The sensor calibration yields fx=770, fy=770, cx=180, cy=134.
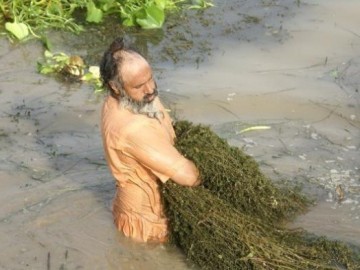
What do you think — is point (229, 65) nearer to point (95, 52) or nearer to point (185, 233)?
point (95, 52)

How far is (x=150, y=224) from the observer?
478 cm

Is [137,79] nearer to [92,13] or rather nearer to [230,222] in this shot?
[230,222]

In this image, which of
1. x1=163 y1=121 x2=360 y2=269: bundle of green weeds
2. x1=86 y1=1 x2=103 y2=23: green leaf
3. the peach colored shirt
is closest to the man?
the peach colored shirt

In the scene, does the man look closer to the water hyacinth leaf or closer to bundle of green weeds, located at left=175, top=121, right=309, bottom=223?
bundle of green weeds, located at left=175, top=121, right=309, bottom=223

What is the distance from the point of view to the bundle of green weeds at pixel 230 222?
4.43 meters

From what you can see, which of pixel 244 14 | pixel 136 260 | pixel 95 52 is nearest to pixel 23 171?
pixel 136 260

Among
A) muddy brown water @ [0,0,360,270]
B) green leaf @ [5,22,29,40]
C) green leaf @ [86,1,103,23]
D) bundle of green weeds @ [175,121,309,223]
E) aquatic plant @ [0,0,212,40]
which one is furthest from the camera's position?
green leaf @ [86,1,103,23]

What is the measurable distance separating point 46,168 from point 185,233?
186 centimetres

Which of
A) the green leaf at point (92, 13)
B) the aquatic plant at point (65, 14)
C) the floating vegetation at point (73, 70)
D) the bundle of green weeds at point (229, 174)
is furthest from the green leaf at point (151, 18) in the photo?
the bundle of green weeds at point (229, 174)

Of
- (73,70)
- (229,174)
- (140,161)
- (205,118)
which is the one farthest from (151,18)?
(140,161)

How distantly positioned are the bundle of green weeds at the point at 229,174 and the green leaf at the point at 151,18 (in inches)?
150

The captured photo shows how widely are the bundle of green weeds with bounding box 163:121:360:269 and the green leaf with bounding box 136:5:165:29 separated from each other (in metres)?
3.84

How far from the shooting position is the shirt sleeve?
14.3 feet

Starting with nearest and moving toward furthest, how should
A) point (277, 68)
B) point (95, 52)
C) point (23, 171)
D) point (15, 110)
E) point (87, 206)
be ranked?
point (87, 206) < point (23, 171) < point (15, 110) < point (277, 68) < point (95, 52)
